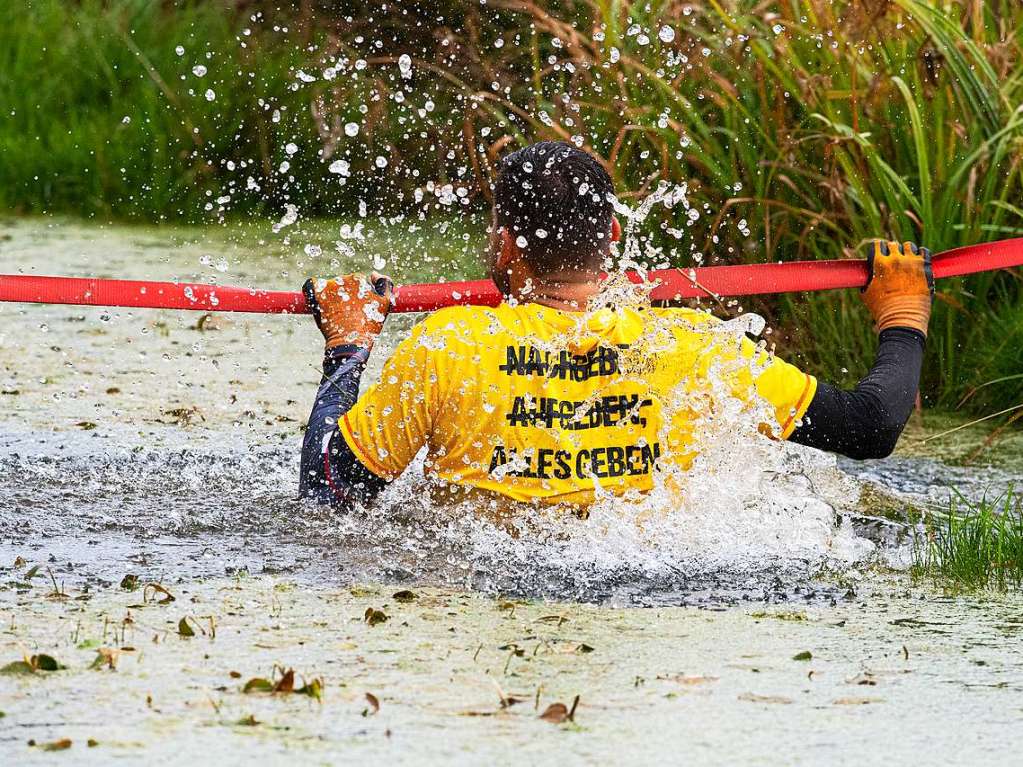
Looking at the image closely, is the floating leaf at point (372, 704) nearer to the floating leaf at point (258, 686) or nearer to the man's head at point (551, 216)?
the floating leaf at point (258, 686)

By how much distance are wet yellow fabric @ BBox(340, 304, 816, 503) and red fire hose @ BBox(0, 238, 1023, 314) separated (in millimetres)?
440

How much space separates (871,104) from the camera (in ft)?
18.5

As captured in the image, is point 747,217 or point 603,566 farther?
point 747,217

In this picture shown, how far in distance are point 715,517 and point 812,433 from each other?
0.30 meters

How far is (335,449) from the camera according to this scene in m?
3.49

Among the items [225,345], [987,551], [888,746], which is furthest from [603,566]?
[225,345]

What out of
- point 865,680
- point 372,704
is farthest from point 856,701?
point 372,704

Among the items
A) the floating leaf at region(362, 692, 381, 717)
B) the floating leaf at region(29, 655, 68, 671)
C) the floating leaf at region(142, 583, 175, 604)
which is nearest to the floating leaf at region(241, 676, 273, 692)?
the floating leaf at region(362, 692, 381, 717)

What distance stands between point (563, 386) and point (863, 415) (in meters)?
0.62

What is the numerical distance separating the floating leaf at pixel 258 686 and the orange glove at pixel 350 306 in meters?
1.42

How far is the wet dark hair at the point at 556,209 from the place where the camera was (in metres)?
3.32

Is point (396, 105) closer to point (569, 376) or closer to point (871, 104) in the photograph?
point (871, 104)

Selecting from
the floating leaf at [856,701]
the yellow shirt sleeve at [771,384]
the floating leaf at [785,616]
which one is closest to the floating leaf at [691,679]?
the floating leaf at [856,701]

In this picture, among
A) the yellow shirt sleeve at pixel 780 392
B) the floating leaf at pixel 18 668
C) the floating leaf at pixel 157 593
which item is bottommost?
the floating leaf at pixel 18 668
